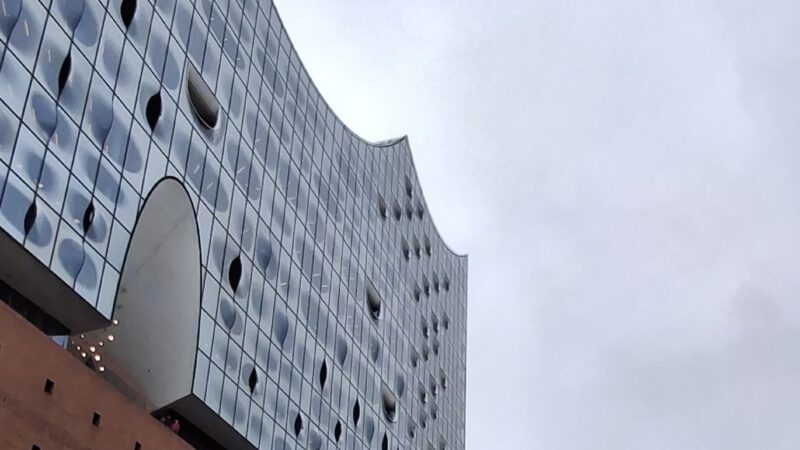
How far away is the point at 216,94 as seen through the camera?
27.1m

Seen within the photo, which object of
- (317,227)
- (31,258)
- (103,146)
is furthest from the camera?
(317,227)

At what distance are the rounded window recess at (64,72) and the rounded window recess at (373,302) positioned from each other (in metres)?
17.6

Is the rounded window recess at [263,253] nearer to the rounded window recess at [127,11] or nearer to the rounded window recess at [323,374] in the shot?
the rounded window recess at [323,374]

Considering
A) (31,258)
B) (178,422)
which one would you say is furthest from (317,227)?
(31,258)

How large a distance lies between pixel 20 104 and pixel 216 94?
7.96 metres

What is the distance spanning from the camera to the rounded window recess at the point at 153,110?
23.6 metres

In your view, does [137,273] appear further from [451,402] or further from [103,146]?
[451,402]

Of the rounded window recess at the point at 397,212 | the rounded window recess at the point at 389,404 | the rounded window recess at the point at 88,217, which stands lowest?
the rounded window recess at the point at 88,217

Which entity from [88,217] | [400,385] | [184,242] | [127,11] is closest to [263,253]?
[184,242]

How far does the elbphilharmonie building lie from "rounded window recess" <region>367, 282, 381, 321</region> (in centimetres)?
10

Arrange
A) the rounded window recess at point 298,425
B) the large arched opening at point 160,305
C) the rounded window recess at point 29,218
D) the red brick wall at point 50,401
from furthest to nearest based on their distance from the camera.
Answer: the rounded window recess at point 298,425 < the large arched opening at point 160,305 < the rounded window recess at point 29,218 < the red brick wall at point 50,401

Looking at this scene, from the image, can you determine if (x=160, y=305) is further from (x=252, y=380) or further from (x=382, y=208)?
(x=382, y=208)

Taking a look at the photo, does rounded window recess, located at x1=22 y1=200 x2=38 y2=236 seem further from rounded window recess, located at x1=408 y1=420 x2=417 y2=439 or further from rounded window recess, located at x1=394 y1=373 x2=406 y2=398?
rounded window recess, located at x1=408 y1=420 x2=417 y2=439

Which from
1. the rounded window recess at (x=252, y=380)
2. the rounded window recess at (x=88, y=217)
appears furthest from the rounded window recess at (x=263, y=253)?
the rounded window recess at (x=88, y=217)
